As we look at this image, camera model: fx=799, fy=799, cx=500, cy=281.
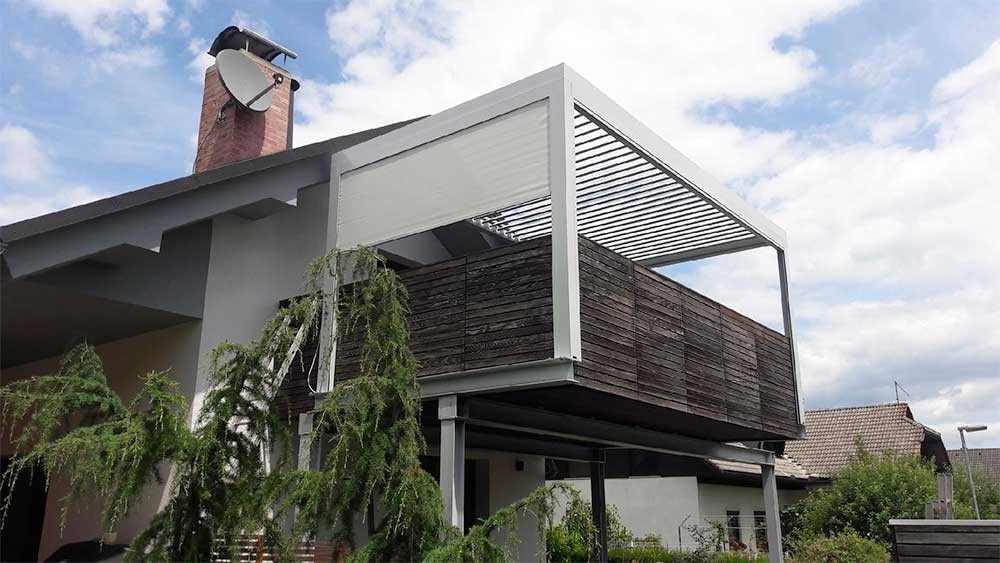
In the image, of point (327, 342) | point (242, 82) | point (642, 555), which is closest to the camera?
point (327, 342)

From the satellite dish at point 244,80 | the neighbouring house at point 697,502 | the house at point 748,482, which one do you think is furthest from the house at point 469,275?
the neighbouring house at point 697,502

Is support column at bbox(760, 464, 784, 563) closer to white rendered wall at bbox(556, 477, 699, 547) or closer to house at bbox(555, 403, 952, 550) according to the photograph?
house at bbox(555, 403, 952, 550)

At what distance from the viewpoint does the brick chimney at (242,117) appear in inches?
492

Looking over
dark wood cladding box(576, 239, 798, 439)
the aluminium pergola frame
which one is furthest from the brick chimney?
dark wood cladding box(576, 239, 798, 439)

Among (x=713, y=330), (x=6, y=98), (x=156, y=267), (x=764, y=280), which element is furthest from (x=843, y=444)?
(x=6, y=98)

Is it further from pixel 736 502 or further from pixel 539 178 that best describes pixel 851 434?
pixel 539 178

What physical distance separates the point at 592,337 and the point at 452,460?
1.88 metres

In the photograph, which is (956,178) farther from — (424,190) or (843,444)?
(843,444)

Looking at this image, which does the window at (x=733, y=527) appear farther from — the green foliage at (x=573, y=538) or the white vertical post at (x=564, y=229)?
the white vertical post at (x=564, y=229)

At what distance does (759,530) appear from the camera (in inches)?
989

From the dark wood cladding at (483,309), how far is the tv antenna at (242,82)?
509cm

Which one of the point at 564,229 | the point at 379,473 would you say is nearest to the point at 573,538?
the point at 564,229

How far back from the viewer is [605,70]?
907cm

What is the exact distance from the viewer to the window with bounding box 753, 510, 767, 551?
2452 cm
